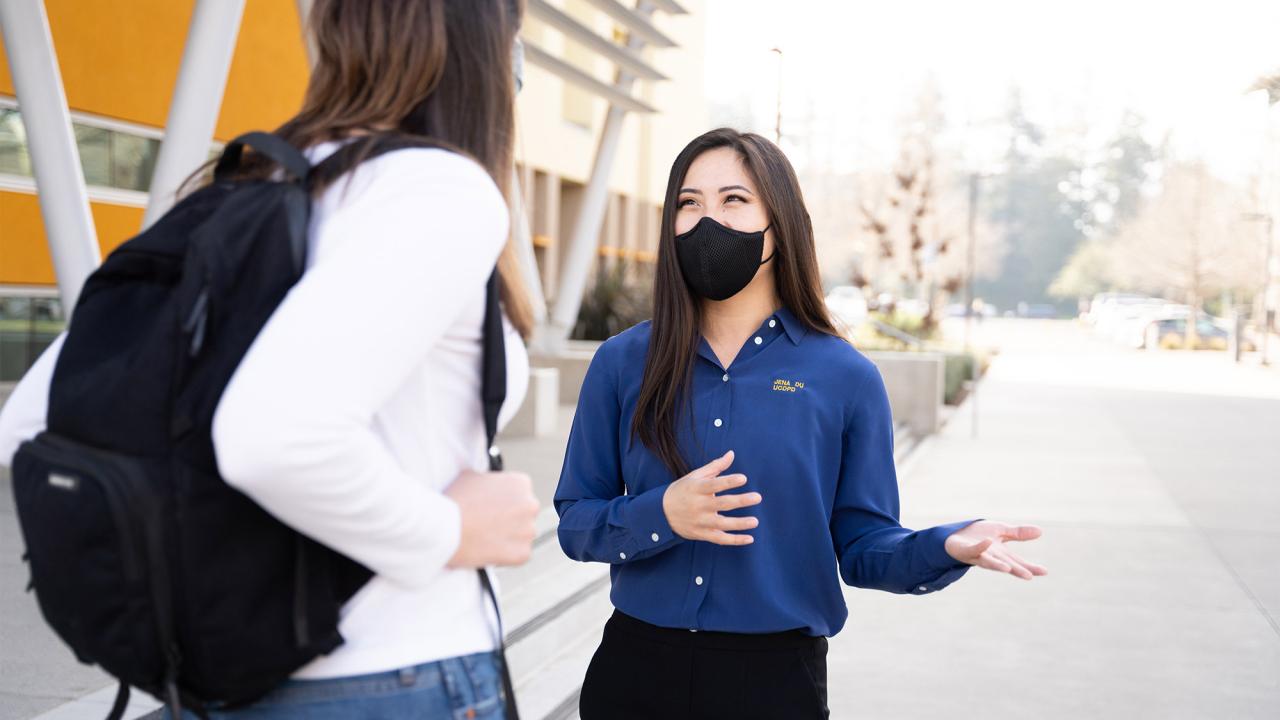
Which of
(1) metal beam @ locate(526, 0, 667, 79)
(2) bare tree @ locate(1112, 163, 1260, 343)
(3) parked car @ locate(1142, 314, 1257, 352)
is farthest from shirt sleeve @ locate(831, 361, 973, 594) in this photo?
(2) bare tree @ locate(1112, 163, 1260, 343)

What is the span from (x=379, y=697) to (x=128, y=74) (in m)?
12.2

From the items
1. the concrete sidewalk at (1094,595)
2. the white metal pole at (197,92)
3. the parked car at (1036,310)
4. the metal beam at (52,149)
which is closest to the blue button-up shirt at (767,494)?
the concrete sidewalk at (1094,595)

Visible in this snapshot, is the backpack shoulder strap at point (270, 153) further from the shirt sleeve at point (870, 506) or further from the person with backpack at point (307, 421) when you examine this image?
the shirt sleeve at point (870, 506)

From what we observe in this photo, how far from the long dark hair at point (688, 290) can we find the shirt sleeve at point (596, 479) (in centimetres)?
10

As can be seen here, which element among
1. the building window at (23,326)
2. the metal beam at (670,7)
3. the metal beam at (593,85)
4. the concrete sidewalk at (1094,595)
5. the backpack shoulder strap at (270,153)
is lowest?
the concrete sidewalk at (1094,595)

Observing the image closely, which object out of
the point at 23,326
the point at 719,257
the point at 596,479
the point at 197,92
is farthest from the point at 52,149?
the point at 719,257

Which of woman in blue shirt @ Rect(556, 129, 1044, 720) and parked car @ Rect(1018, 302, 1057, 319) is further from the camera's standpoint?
parked car @ Rect(1018, 302, 1057, 319)

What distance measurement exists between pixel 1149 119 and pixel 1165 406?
301ft

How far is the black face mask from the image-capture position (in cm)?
269

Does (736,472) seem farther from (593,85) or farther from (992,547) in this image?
(593,85)

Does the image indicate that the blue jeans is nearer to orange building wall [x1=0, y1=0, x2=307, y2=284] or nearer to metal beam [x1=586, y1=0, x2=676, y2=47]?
orange building wall [x1=0, y1=0, x2=307, y2=284]

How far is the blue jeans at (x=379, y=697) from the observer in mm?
1437

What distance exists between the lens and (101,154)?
1242cm

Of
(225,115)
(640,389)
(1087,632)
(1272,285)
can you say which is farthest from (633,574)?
(1272,285)
